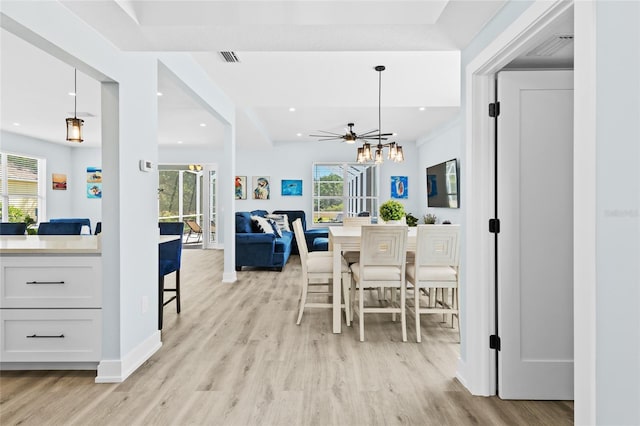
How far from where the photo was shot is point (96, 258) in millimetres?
2510

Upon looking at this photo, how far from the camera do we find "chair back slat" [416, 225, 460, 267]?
318cm

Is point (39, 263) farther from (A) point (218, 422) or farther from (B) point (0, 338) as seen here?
(A) point (218, 422)

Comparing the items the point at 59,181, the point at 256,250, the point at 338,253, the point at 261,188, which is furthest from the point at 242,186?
the point at 338,253

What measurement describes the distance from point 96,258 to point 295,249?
5.90 m

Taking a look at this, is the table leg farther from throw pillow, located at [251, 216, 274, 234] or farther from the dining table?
throw pillow, located at [251, 216, 274, 234]

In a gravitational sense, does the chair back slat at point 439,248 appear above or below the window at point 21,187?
below

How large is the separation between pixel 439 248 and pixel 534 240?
1007 millimetres

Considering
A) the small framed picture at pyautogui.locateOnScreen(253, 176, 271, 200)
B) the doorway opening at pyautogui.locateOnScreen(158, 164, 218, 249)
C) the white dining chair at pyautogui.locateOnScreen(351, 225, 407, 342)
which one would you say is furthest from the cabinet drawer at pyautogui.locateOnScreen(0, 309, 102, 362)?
the doorway opening at pyautogui.locateOnScreen(158, 164, 218, 249)

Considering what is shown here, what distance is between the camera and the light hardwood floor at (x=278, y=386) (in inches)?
79.7

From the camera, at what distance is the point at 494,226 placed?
2.25 metres

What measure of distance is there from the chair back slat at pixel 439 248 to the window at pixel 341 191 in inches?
228

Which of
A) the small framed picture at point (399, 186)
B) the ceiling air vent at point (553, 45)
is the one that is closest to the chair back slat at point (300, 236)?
the ceiling air vent at point (553, 45)

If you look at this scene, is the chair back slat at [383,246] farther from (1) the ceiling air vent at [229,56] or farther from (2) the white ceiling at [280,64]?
(1) the ceiling air vent at [229,56]
